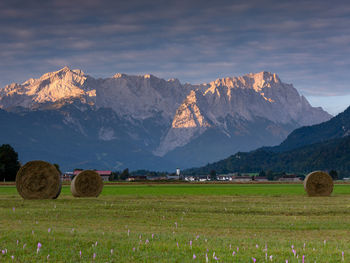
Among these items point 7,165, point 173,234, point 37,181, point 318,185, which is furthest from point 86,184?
point 7,165

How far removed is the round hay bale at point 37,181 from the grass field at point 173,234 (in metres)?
7.00

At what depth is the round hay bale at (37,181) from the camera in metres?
53.0

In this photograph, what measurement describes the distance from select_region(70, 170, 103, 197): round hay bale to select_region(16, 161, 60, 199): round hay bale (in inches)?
335

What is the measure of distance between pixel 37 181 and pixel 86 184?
1035 cm

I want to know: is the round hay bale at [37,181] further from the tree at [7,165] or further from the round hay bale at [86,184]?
the tree at [7,165]

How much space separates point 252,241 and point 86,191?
1557 inches

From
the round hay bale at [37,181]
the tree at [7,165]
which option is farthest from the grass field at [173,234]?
the tree at [7,165]

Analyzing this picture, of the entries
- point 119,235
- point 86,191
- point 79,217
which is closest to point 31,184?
point 86,191

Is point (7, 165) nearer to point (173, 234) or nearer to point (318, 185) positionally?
point (318, 185)

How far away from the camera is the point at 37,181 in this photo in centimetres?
5309

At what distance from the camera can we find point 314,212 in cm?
4256

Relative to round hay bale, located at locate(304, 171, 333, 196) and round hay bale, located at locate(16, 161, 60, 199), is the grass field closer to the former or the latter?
round hay bale, located at locate(16, 161, 60, 199)

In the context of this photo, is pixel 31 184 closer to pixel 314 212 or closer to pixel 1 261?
pixel 314 212

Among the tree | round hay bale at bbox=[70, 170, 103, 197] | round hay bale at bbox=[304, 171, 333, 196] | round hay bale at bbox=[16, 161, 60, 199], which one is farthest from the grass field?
the tree
